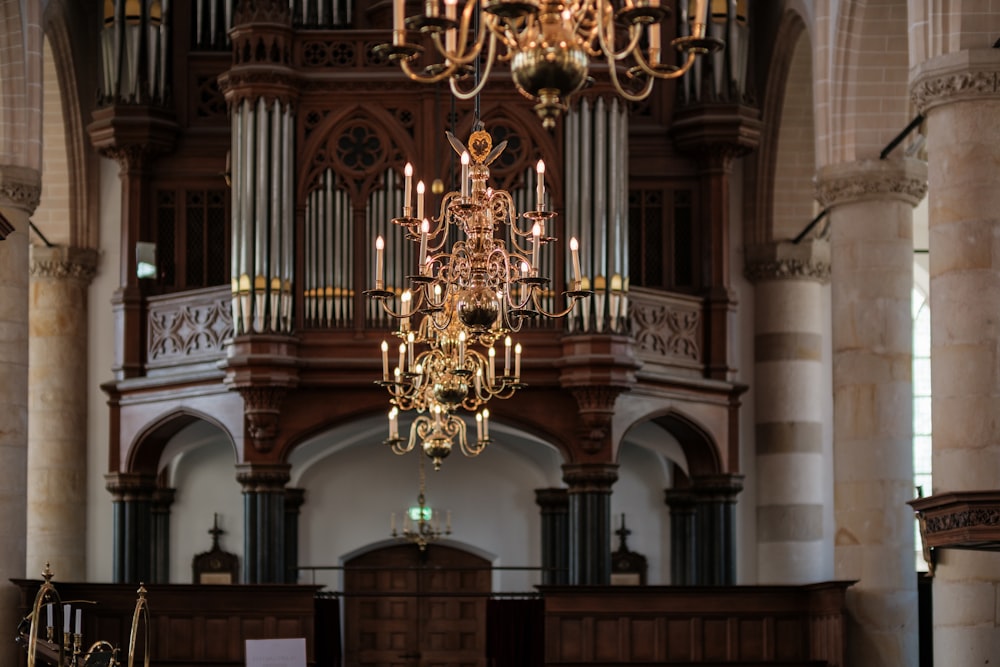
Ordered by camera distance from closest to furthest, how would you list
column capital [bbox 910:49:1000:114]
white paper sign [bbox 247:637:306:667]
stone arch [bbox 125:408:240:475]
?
column capital [bbox 910:49:1000:114] < white paper sign [bbox 247:637:306:667] < stone arch [bbox 125:408:240:475]

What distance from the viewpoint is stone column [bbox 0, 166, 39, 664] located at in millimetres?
22109

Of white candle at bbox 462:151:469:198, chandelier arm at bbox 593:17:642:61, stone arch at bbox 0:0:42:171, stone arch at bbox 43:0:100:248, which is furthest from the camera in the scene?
stone arch at bbox 43:0:100:248

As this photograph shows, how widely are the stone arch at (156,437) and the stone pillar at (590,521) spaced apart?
4542 mm

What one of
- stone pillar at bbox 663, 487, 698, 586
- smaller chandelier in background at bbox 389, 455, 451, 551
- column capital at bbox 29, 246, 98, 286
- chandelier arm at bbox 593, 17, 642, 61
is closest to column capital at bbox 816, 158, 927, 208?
stone pillar at bbox 663, 487, 698, 586

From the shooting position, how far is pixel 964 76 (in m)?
17.6

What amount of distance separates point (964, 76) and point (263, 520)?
439 inches

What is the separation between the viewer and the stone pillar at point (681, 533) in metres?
28.3

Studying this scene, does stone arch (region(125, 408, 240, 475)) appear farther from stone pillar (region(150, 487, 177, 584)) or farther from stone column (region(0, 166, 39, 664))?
stone column (region(0, 166, 39, 664))

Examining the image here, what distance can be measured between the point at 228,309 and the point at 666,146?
263 inches

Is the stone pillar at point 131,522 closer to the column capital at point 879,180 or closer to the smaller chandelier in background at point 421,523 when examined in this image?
the smaller chandelier in background at point 421,523

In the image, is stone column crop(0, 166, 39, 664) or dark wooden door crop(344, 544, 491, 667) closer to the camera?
stone column crop(0, 166, 39, 664)

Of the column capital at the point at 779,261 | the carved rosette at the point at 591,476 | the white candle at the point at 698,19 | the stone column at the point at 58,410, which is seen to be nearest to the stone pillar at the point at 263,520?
the carved rosette at the point at 591,476

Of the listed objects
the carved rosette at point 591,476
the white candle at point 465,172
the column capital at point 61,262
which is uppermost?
the column capital at point 61,262

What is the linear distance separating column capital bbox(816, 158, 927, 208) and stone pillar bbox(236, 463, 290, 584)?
26.4ft
